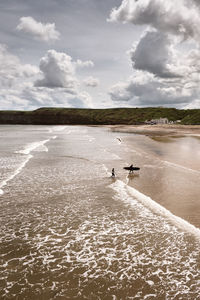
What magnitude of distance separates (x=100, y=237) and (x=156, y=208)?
4683 millimetres

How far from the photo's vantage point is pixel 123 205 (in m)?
14.7

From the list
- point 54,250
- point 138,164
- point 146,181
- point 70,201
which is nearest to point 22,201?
point 70,201

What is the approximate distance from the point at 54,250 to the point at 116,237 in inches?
117

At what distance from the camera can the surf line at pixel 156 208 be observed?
37.0ft

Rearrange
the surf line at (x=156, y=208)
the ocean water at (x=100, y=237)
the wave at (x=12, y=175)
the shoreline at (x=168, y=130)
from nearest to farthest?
the ocean water at (x=100, y=237), the surf line at (x=156, y=208), the wave at (x=12, y=175), the shoreline at (x=168, y=130)

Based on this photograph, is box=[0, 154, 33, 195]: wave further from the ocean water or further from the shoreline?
the shoreline

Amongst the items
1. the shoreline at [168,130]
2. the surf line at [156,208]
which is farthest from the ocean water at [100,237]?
the shoreline at [168,130]

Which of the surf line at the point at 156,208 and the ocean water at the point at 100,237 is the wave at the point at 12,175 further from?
the surf line at the point at 156,208

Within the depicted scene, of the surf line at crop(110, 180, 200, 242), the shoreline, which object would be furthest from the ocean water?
the shoreline

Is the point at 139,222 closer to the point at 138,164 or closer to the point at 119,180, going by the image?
the point at 119,180

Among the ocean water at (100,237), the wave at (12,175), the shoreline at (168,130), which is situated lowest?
the ocean water at (100,237)

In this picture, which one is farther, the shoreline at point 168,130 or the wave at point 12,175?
the shoreline at point 168,130

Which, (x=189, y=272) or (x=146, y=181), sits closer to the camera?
(x=189, y=272)

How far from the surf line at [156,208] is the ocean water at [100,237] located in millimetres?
48
